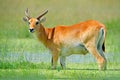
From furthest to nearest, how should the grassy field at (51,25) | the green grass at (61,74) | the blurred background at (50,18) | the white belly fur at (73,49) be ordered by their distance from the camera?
the blurred background at (50,18)
the white belly fur at (73,49)
the grassy field at (51,25)
the green grass at (61,74)

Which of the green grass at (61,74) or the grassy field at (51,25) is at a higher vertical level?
the grassy field at (51,25)

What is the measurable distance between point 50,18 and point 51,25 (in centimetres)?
177

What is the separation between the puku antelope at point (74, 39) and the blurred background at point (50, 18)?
0.63 m

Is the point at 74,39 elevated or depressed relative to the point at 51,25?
depressed

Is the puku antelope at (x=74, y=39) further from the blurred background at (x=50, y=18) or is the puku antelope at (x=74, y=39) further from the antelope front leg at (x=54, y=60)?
the blurred background at (x=50, y=18)

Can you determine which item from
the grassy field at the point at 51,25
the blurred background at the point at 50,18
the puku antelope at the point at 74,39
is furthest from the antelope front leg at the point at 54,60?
the blurred background at the point at 50,18

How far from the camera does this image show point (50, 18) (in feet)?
78.9

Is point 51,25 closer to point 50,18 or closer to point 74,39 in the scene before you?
point 50,18

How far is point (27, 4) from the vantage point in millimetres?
26031

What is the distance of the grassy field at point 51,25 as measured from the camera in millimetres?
12242

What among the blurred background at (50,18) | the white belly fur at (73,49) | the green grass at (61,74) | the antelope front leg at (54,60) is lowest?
the green grass at (61,74)

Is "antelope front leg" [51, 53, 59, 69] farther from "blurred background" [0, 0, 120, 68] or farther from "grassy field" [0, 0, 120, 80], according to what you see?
"blurred background" [0, 0, 120, 68]

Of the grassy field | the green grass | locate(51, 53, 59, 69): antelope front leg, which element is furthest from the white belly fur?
the green grass

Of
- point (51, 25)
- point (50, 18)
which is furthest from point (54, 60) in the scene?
point (50, 18)
